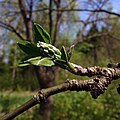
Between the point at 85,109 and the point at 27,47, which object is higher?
the point at 27,47

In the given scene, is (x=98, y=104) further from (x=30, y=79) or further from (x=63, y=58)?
(x=30, y=79)

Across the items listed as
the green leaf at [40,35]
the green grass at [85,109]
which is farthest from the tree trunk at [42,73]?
the green leaf at [40,35]

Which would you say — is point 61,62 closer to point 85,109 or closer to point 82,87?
point 82,87

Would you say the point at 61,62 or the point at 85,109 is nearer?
the point at 61,62

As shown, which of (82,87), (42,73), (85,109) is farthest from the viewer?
(85,109)

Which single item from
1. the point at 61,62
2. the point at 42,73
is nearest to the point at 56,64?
the point at 61,62

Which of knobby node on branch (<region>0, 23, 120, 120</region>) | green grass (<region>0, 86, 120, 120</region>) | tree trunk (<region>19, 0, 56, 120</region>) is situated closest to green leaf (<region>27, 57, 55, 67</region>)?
knobby node on branch (<region>0, 23, 120, 120</region>)

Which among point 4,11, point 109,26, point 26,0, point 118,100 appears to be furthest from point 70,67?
point 109,26

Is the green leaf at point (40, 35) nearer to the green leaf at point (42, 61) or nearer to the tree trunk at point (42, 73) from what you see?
the green leaf at point (42, 61)
